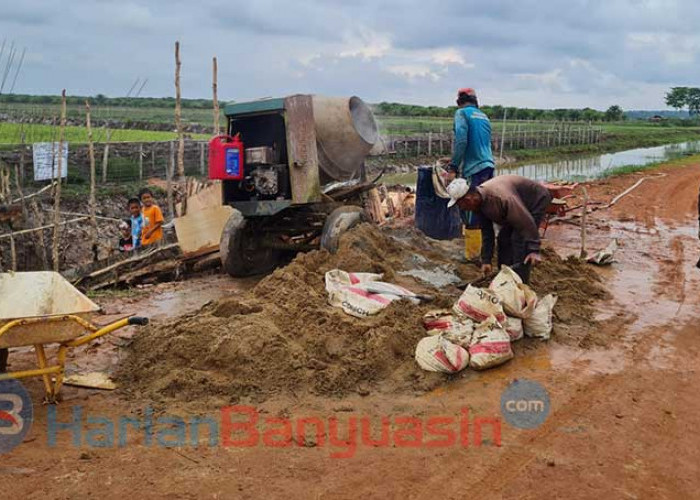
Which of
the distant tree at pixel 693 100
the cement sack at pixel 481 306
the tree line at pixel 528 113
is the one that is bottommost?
the cement sack at pixel 481 306

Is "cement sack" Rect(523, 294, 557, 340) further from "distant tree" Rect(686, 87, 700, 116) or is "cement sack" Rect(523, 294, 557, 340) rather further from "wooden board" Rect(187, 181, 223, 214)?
"distant tree" Rect(686, 87, 700, 116)

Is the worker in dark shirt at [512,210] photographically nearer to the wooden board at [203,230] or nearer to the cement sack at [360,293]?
the cement sack at [360,293]

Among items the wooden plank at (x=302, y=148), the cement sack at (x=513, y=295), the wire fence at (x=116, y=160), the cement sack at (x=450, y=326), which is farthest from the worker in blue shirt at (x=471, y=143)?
the wire fence at (x=116, y=160)

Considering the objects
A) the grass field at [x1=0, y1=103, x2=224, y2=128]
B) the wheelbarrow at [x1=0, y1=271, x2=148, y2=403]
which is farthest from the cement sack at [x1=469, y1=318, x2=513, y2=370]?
the grass field at [x1=0, y1=103, x2=224, y2=128]

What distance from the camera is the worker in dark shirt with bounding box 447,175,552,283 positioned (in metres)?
5.82

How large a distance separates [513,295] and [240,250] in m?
→ 4.26

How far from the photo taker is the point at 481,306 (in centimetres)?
529

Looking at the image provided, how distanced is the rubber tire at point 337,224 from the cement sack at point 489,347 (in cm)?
282

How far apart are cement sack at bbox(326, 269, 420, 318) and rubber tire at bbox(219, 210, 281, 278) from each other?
2520 mm

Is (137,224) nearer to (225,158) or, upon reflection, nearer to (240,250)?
(240,250)

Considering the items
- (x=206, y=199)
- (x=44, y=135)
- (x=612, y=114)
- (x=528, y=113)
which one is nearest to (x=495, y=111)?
(x=528, y=113)

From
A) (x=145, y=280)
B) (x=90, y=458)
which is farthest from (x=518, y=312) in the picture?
(x=145, y=280)

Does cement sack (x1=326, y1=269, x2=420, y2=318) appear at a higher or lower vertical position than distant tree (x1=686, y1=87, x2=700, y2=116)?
lower

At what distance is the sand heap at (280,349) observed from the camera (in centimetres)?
473
